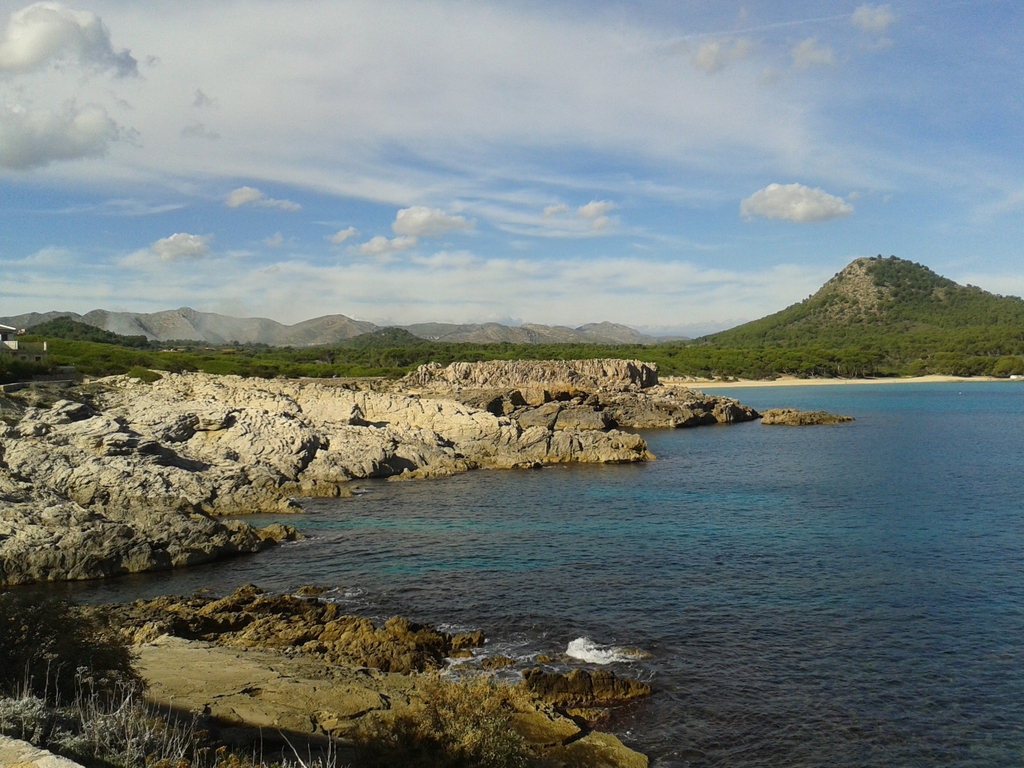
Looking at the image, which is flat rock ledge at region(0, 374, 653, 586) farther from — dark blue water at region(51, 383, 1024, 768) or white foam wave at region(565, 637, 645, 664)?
white foam wave at region(565, 637, 645, 664)

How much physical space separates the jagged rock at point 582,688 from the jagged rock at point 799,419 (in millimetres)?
59851

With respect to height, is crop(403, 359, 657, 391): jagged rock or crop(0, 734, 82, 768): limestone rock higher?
crop(403, 359, 657, 391): jagged rock

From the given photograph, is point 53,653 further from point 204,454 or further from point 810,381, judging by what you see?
point 810,381

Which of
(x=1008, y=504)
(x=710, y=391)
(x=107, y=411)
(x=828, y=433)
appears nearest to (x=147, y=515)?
(x=107, y=411)

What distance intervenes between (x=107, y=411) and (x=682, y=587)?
104 feet

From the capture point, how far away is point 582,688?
15.4 m

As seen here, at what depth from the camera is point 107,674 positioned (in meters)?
11.7

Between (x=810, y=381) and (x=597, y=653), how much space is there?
437ft

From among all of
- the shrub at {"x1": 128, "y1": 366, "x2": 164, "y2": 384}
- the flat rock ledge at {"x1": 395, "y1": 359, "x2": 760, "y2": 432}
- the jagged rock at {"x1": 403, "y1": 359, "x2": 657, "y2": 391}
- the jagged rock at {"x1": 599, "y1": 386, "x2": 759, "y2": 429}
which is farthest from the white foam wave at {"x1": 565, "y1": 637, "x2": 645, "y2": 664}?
the jagged rock at {"x1": 403, "y1": 359, "x2": 657, "y2": 391}

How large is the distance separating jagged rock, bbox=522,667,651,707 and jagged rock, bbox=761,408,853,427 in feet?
196

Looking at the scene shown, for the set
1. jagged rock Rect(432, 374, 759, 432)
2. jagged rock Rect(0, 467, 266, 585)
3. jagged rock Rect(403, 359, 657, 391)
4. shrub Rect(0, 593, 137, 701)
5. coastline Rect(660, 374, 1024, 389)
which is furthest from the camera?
coastline Rect(660, 374, 1024, 389)

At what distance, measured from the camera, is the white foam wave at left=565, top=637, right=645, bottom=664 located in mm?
17175

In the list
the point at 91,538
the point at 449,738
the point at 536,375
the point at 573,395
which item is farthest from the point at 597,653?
the point at 536,375

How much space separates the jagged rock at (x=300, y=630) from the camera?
17.0 metres
